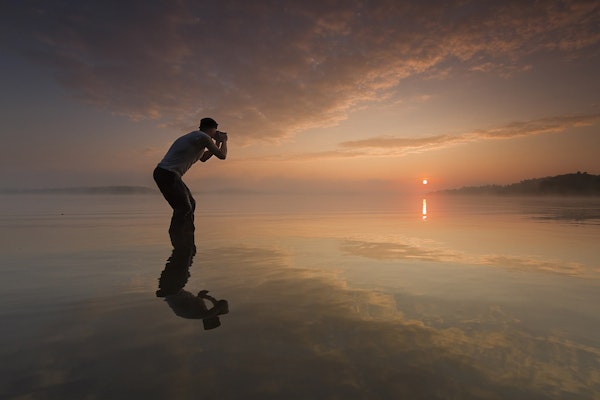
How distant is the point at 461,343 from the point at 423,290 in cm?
132

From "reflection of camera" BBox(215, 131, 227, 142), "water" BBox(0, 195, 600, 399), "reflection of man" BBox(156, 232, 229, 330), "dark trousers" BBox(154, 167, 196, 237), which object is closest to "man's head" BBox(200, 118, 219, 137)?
"reflection of camera" BBox(215, 131, 227, 142)

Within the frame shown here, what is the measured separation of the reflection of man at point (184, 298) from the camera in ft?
8.72

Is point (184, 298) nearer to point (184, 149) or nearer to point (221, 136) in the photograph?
point (184, 149)

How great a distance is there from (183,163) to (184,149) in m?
0.31

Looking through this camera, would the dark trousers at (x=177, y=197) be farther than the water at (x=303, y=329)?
Yes

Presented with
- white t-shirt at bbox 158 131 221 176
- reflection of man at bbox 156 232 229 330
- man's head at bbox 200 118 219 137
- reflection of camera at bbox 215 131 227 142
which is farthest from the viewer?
reflection of camera at bbox 215 131 227 142

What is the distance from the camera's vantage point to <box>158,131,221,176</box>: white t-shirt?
7402mm

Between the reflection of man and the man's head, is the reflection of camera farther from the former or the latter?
the reflection of man

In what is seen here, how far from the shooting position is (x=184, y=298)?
10.3 feet

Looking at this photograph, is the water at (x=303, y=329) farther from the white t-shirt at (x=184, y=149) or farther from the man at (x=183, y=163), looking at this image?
the white t-shirt at (x=184, y=149)

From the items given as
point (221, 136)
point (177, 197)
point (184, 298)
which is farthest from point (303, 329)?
point (221, 136)

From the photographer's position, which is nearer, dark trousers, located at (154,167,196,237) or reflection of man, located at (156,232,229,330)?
reflection of man, located at (156,232,229,330)

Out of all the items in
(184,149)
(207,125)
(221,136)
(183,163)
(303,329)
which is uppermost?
(207,125)

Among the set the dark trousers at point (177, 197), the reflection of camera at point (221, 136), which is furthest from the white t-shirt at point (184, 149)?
the reflection of camera at point (221, 136)
